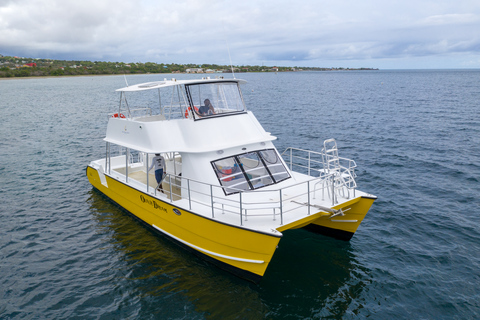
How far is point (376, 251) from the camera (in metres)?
10.4

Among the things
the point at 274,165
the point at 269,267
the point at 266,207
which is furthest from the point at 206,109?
the point at 269,267

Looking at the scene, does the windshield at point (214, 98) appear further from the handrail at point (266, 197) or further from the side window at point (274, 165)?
the handrail at point (266, 197)

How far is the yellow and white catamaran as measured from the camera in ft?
28.0

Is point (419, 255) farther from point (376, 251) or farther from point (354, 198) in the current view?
point (354, 198)

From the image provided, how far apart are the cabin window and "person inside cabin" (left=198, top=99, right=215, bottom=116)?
66.3 inches

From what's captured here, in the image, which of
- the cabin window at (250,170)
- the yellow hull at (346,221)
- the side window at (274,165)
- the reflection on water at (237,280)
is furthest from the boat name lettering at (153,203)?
the yellow hull at (346,221)

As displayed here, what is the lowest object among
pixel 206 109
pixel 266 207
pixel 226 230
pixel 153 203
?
pixel 153 203

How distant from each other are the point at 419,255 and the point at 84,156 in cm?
1889

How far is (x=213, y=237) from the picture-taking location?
8.89 metres

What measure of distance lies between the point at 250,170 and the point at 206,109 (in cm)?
241

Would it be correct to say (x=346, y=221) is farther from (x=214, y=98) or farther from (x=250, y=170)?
(x=214, y=98)

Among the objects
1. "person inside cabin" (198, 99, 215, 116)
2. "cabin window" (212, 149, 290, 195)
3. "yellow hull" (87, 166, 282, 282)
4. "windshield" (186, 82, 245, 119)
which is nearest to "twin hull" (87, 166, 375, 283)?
"yellow hull" (87, 166, 282, 282)

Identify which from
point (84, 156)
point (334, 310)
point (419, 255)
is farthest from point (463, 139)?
point (84, 156)

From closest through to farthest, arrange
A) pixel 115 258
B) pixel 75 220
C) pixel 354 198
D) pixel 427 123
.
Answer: pixel 354 198
pixel 115 258
pixel 75 220
pixel 427 123
